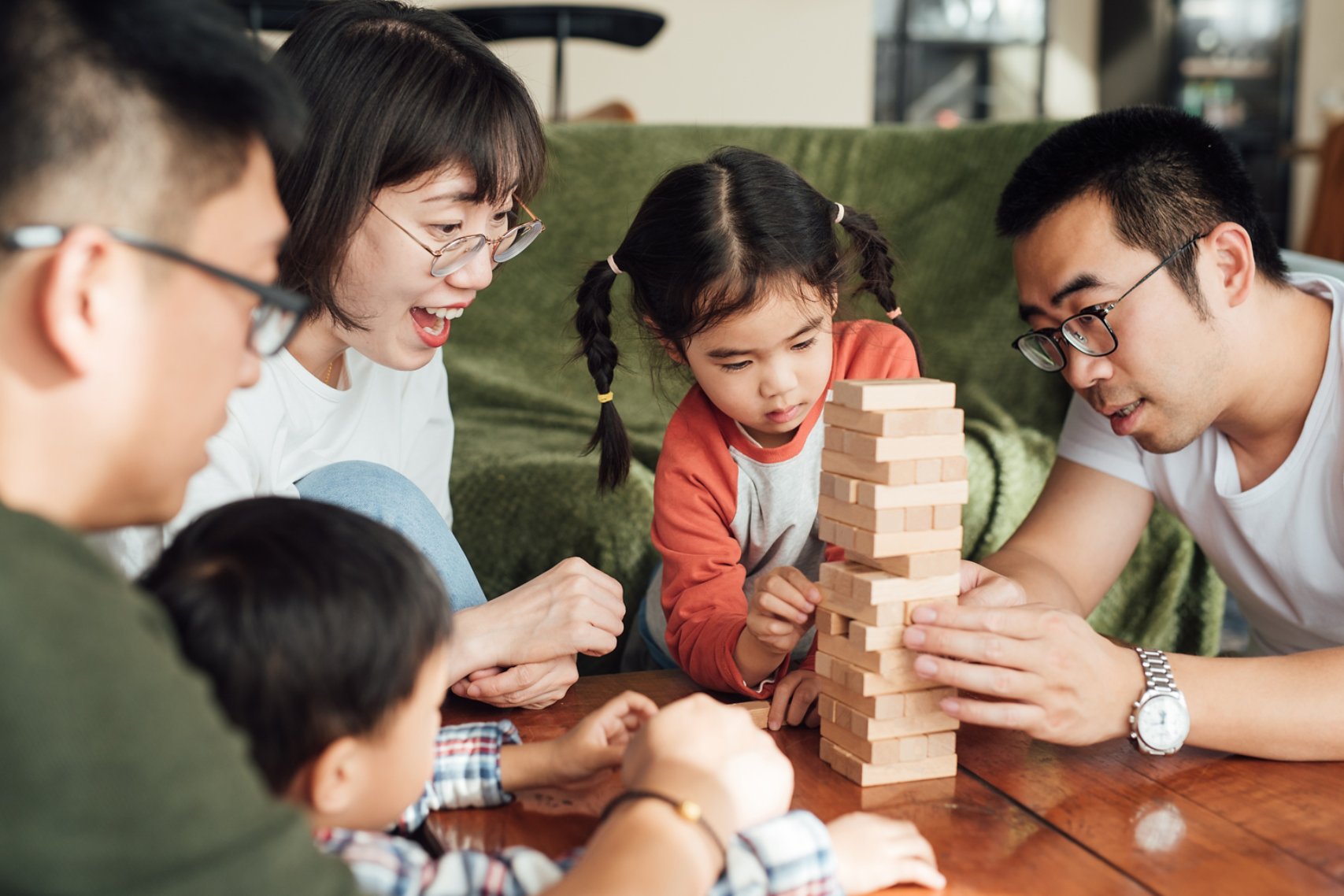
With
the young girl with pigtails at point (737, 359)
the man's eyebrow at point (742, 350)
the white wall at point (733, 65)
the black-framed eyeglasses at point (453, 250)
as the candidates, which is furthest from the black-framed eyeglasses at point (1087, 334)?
the white wall at point (733, 65)

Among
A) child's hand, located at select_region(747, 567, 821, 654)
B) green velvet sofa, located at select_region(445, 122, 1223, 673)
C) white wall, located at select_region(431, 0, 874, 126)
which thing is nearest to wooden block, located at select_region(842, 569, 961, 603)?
child's hand, located at select_region(747, 567, 821, 654)

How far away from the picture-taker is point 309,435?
1.70m

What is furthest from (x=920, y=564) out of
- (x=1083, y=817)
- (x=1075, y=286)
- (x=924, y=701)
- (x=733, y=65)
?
(x=733, y=65)

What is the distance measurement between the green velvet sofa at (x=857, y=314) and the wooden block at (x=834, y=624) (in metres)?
1.17

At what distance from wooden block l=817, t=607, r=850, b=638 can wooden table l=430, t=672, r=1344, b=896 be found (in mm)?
139

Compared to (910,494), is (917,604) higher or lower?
lower

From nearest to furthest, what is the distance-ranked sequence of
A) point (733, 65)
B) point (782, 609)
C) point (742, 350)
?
1. point (782, 609)
2. point (742, 350)
3. point (733, 65)

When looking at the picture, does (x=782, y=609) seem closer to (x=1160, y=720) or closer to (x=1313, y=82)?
(x=1160, y=720)

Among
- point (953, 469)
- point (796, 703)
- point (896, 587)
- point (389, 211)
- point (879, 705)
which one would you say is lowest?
point (796, 703)

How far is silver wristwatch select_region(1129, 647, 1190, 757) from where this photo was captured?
1178mm

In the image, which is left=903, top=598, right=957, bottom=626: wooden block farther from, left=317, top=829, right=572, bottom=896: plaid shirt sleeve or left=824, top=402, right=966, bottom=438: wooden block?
left=317, top=829, right=572, bottom=896: plaid shirt sleeve

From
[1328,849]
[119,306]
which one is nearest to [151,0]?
[119,306]

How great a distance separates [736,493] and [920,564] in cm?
55

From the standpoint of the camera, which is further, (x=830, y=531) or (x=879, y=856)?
(x=830, y=531)
